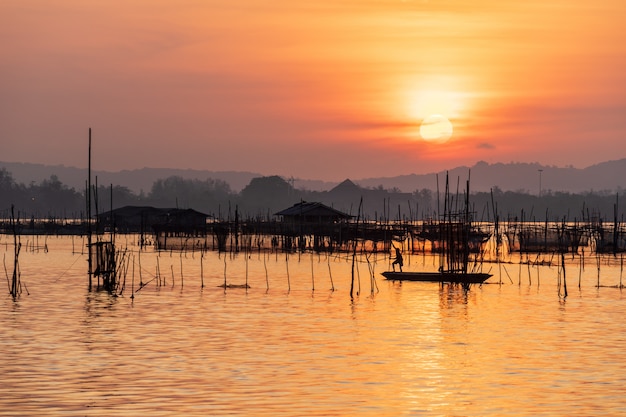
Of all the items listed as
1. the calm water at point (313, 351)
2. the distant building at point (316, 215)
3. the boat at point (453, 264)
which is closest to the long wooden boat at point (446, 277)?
the boat at point (453, 264)

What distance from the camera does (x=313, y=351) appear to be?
81.7 feet

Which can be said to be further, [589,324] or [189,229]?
[189,229]

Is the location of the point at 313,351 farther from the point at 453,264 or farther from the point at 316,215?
the point at 316,215

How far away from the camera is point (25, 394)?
18.4 m

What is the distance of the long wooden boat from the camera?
41.8 m

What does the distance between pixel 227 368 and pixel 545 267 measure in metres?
41.5

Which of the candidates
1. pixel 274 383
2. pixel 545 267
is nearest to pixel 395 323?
pixel 274 383

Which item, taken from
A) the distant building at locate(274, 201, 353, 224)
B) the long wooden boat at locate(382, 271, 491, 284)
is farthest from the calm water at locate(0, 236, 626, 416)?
the distant building at locate(274, 201, 353, 224)

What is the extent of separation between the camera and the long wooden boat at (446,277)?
41781mm

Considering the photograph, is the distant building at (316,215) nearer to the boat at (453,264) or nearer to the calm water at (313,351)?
the boat at (453,264)

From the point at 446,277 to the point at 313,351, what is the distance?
18532mm

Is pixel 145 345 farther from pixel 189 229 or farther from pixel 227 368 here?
pixel 189 229

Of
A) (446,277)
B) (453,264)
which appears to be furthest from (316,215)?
(446,277)

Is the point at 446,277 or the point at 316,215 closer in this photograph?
the point at 446,277
